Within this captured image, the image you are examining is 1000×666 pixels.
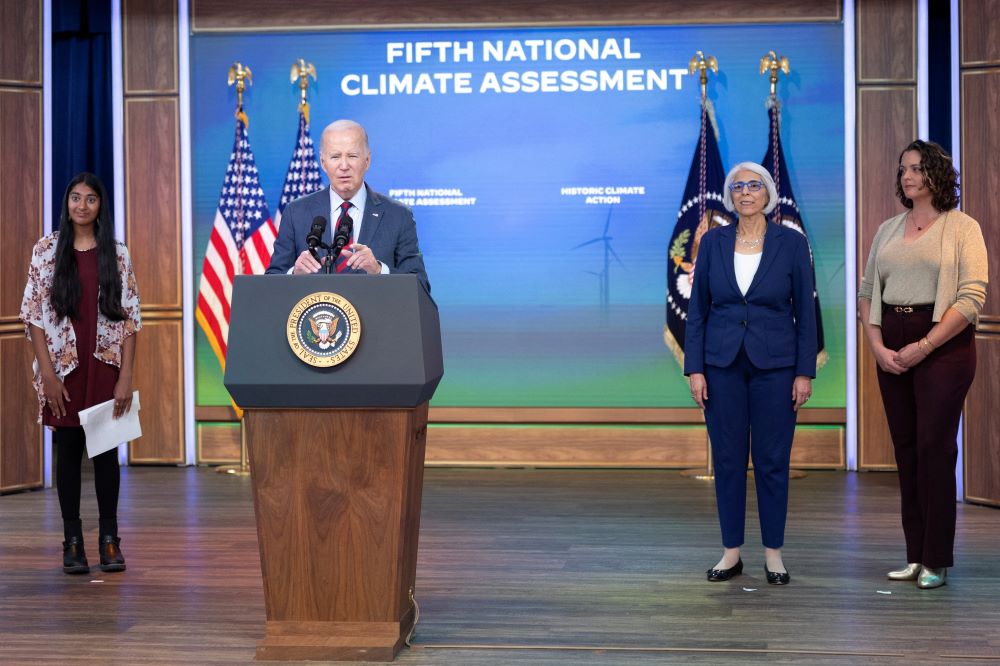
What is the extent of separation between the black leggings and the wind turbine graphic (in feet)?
11.4

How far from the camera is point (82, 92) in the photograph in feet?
29.4

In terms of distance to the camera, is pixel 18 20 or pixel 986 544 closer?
pixel 986 544

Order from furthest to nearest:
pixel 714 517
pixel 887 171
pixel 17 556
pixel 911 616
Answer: pixel 887 171 → pixel 714 517 → pixel 17 556 → pixel 911 616

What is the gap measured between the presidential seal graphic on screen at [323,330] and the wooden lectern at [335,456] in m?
0.02

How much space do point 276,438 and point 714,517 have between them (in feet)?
9.91

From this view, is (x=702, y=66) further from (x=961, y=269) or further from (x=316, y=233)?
(x=316, y=233)

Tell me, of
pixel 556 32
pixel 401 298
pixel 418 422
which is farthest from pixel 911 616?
pixel 556 32

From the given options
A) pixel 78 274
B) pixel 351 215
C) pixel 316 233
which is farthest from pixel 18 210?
pixel 316 233

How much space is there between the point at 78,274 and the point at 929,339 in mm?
3192

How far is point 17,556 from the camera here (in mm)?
5148

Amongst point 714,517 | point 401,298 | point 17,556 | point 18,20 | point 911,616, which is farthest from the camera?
point 18,20

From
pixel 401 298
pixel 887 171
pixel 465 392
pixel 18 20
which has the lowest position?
pixel 465 392

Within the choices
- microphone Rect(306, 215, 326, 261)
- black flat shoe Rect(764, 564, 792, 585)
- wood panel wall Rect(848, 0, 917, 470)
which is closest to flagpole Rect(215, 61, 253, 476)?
wood panel wall Rect(848, 0, 917, 470)

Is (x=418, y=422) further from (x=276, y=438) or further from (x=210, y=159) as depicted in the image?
(x=210, y=159)
